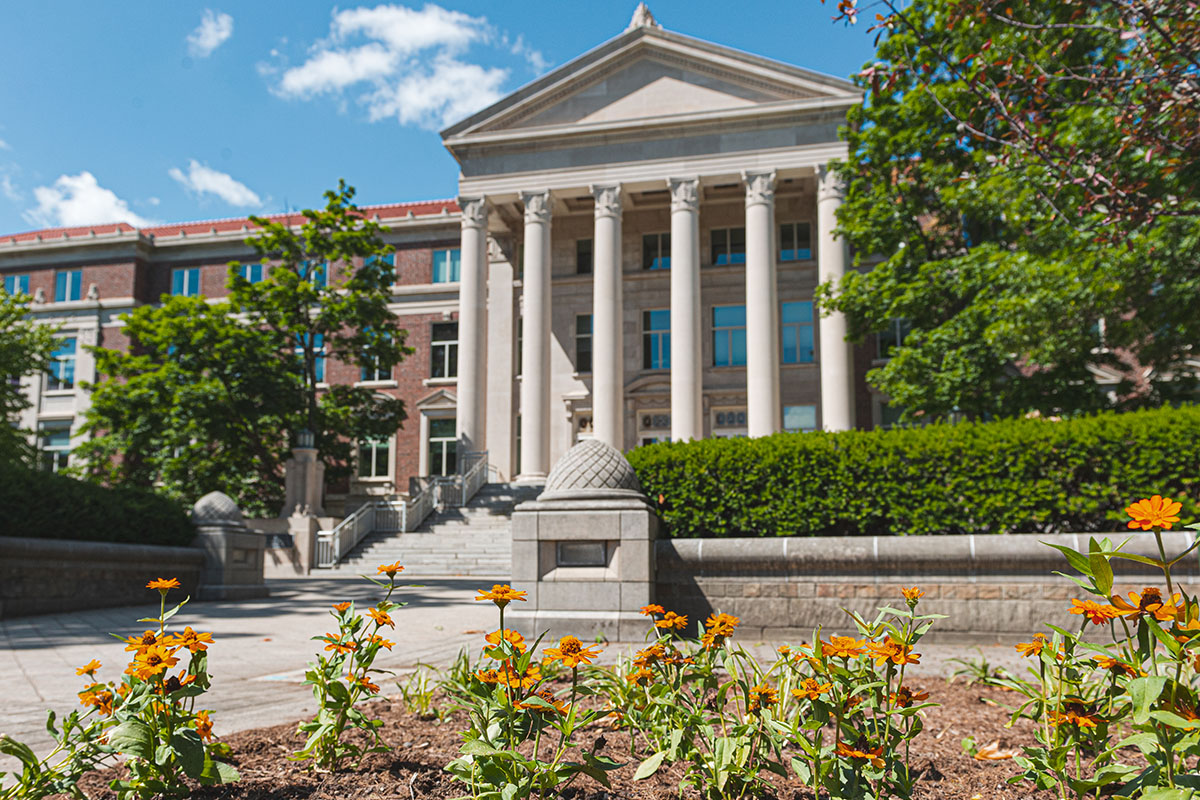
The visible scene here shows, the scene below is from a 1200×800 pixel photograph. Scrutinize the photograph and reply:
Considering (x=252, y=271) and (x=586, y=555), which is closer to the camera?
(x=586, y=555)

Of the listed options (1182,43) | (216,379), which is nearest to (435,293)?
(216,379)

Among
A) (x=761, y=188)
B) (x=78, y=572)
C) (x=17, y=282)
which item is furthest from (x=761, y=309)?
(x=17, y=282)

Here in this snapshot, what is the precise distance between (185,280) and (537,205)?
21.7 m

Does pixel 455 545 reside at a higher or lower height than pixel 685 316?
lower

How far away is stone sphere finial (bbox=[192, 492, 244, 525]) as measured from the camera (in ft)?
47.6

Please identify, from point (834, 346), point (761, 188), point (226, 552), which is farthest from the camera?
point (761, 188)

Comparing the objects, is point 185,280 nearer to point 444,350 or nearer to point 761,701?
point 444,350

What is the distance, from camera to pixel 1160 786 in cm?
233

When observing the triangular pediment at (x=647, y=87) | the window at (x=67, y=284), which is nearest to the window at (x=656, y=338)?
the triangular pediment at (x=647, y=87)

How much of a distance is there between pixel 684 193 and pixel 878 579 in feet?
70.6

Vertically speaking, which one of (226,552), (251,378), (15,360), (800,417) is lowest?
(226,552)

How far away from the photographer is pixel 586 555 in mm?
8430

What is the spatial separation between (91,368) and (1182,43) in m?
45.9

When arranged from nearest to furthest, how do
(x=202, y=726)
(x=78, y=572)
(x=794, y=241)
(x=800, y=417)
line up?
(x=202, y=726) < (x=78, y=572) < (x=800, y=417) < (x=794, y=241)
